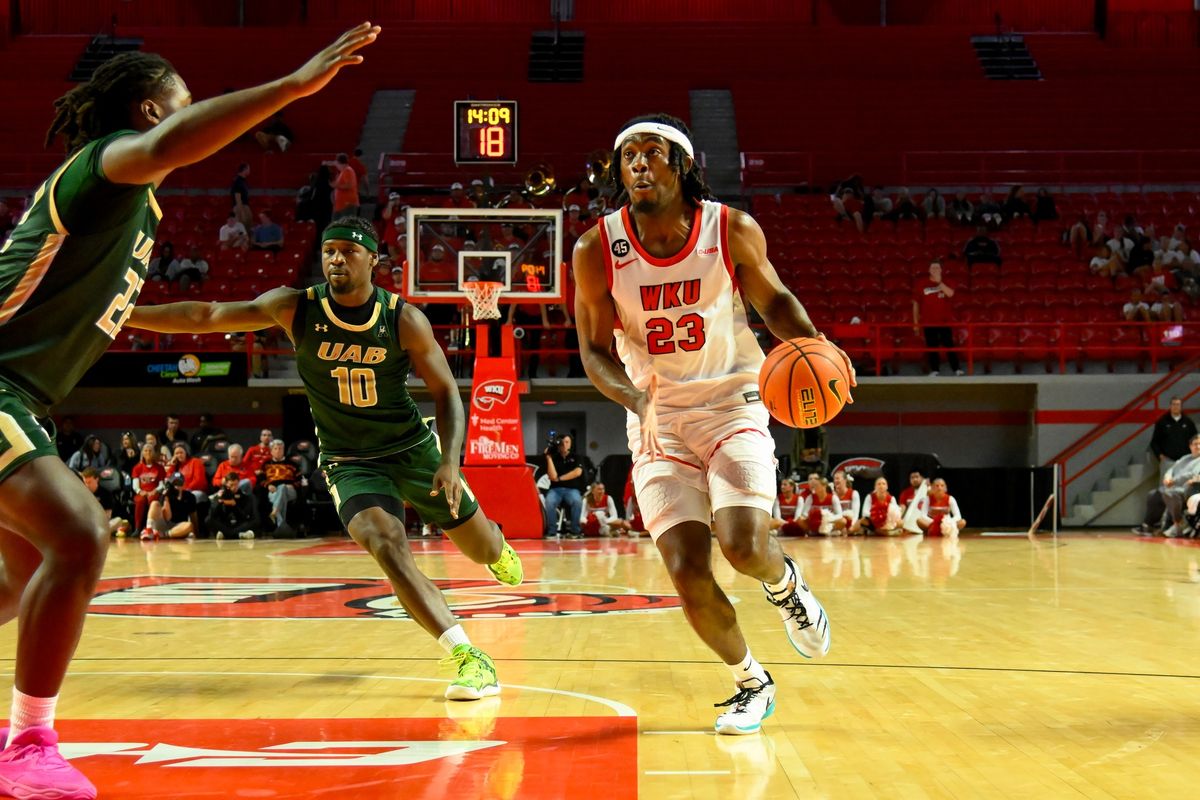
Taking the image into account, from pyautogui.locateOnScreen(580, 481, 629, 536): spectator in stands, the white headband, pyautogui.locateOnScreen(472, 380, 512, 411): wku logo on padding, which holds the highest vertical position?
the white headband

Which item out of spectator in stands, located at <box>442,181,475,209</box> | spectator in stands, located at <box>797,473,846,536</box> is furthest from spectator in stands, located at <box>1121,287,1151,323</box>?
spectator in stands, located at <box>442,181,475,209</box>

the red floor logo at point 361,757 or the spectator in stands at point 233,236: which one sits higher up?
the spectator in stands at point 233,236

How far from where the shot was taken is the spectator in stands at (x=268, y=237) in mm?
23594

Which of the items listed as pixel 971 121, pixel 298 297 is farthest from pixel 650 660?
pixel 971 121

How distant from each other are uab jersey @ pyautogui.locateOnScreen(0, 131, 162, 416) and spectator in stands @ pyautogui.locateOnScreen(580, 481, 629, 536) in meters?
14.4

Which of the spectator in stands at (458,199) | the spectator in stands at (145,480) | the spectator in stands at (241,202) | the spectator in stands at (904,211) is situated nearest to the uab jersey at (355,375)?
the spectator in stands at (145,480)

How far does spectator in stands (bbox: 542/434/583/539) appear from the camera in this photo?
17609 mm

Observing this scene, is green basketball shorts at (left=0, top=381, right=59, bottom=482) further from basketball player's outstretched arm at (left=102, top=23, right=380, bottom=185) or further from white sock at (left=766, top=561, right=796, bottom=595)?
white sock at (left=766, top=561, right=796, bottom=595)

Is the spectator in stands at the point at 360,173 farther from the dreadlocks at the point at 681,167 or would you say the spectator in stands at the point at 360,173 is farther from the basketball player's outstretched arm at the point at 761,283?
the basketball player's outstretched arm at the point at 761,283

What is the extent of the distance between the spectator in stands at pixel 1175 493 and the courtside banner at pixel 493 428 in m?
9.16

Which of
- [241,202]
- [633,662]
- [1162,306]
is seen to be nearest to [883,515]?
[1162,306]

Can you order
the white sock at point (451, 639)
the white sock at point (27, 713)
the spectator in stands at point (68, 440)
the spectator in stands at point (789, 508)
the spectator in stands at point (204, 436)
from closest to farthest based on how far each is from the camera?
the white sock at point (27, 713)
the white sock at point (451, 639)
the spectator in stands at point (789, 508)
the spectator in stands at point (204, 436)
the spectator in stands at point (68, 440)

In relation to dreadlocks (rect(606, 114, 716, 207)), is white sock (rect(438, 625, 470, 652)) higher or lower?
lower

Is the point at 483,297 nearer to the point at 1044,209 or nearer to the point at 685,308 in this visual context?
the point at 685,308
